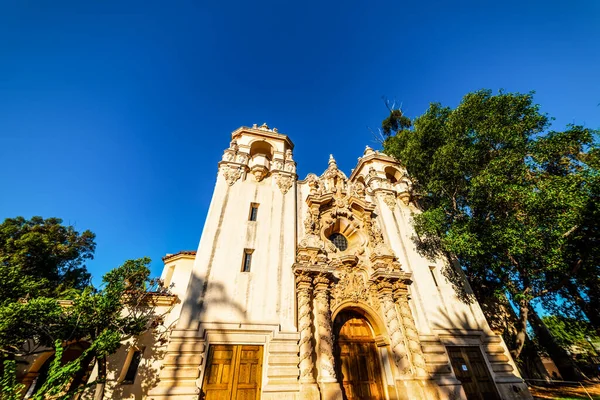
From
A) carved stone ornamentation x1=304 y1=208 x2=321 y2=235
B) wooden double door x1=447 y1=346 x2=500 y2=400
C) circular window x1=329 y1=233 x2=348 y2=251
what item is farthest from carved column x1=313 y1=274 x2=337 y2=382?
wooden double door x1=447 y1=346 x2=500 y2=400

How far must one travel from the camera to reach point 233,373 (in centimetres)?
890

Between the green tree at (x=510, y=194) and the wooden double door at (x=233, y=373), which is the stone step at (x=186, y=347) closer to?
the wooden double door at (x=233, y=373)

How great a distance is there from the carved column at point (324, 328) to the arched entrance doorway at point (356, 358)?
4.60ft

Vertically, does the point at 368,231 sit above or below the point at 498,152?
below

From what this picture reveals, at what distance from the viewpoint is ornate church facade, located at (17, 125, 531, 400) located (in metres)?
9.05

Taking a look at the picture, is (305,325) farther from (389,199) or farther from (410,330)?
(389,199)

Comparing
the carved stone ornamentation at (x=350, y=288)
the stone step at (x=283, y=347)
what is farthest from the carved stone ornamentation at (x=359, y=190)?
Answer: the stone step at (x=283, y=347)

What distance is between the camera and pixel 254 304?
10438 millimetres

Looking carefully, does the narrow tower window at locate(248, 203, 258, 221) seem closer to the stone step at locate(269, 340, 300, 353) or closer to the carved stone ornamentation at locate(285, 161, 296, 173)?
the carved stone ornamentation at locate(285, 161, 296, 173)

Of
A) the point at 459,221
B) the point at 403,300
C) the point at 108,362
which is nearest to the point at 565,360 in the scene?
the point at 459,221

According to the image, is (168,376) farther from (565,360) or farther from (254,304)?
(565,360)

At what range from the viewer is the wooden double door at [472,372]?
11094 mm

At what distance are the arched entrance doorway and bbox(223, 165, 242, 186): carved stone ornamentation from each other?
9.51m

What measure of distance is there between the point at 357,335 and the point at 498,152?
13235mm
